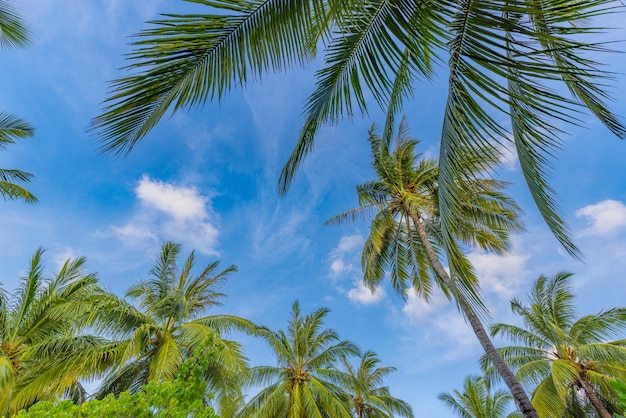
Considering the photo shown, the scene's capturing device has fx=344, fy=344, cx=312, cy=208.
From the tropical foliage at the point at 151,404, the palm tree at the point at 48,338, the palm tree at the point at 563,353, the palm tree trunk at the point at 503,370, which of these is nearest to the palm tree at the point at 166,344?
the palm tree at the point at 48,338

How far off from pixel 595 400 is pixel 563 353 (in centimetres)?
157

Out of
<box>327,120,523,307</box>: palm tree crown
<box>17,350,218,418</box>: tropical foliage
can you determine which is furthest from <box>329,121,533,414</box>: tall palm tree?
<box>17,350,218,418</box>: tropical foliage

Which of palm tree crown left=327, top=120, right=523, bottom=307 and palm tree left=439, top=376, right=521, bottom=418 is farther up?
palm tree crown left=327, top=120, right=523, bottom=307

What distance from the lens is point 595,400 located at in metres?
11.6

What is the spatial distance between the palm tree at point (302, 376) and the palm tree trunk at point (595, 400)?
26.1 ft

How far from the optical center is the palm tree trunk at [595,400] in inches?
444

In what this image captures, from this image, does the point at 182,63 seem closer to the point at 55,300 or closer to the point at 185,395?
the point at 185,395

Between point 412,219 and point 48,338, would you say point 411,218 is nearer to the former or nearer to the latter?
point 412,219

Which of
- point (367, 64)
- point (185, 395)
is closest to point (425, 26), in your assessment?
point (367, 64)

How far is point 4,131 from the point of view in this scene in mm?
9508

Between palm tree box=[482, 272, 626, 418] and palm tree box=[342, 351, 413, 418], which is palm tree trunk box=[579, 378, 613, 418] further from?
palm tree box=[342, 351, 413, 418]

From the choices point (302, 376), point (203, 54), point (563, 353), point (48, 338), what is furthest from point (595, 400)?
point (48, 338)

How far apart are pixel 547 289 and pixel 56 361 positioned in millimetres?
17473

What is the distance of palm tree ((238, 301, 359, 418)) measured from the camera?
12695mm
